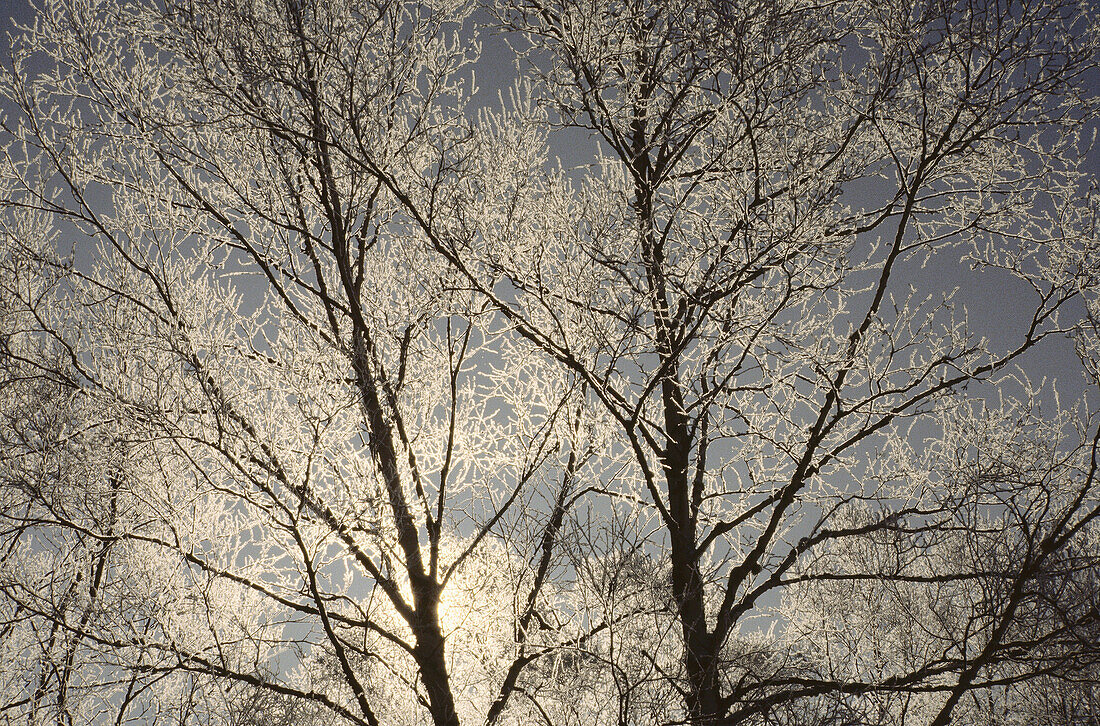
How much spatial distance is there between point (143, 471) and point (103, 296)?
53.7 inches

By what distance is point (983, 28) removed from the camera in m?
3.09

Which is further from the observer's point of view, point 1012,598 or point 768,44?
point 768,44

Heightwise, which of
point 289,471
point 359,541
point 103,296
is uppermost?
point 103,296

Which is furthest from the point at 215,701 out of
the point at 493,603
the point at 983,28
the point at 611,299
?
the point at 983,28

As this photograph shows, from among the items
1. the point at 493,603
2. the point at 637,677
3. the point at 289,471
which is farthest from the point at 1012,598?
the point at 289,471

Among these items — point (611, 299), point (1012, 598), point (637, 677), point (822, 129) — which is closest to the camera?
point (1012, 598)

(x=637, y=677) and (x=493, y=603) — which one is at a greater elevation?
(x=493, y=603)

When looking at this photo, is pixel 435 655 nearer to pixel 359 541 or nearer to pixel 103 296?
pixel 359 541

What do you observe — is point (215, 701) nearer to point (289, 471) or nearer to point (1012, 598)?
point (289, 471)

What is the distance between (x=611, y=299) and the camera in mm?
4012

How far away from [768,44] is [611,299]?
1652 millimetres

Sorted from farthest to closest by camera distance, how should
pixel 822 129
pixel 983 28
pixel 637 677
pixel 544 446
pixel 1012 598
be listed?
pixel 544 446 < pixel 822 129 < pixel 637 677 < pixel 983 28 < pixel 1012 598

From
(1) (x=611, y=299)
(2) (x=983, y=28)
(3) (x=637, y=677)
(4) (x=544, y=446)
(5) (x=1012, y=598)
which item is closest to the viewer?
(5) (x=1012, y=598)

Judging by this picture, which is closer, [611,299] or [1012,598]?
[1012,598]
